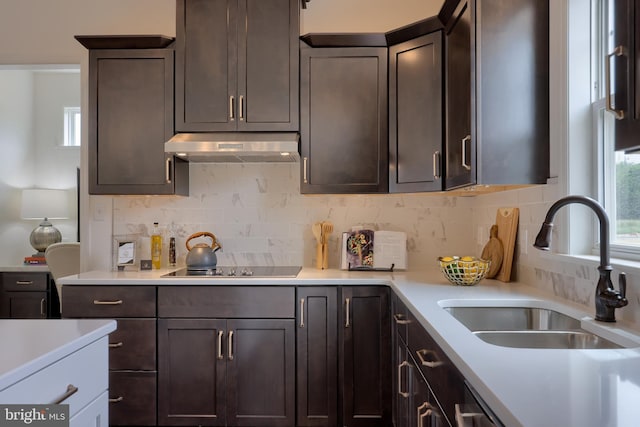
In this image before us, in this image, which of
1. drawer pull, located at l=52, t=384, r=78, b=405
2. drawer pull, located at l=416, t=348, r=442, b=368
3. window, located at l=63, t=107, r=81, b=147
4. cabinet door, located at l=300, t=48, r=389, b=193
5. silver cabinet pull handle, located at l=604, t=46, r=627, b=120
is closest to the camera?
silver cabinet pull handle, located at l=604, t=46, r=627, b=120

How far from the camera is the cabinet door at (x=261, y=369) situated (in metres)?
2.54

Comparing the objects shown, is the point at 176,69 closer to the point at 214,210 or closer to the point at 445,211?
the point at 214,210

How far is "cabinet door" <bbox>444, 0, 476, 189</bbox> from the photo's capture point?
2.02 m

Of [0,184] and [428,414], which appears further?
[0,184]

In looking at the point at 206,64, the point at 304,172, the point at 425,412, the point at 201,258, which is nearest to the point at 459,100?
the point at 304,172

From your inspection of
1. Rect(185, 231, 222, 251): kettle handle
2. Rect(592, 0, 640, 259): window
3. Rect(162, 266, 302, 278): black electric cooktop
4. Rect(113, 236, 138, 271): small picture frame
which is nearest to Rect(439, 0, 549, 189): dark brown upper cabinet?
Rect(592, 0, 640, 259): window

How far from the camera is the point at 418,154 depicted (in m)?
2.62

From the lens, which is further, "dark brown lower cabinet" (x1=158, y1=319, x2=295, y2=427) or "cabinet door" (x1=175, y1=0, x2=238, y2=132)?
A: "cabinet door" (x1=175, y1=0, x2=238, y2=132)

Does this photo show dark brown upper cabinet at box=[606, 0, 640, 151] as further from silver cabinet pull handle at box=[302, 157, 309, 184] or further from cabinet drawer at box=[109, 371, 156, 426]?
cabinet drawer at box=[109, 371, 156, 426]

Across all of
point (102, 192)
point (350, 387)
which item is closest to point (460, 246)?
point (350, 387)

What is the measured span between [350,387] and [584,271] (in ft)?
4.54

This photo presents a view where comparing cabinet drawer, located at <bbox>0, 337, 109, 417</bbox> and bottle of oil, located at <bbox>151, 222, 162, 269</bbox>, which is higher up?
bottle of oil, located at <bbox>151, 222, 162, 269</bbox>

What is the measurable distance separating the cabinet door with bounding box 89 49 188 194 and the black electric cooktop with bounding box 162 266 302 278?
0.52m

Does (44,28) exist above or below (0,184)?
above
